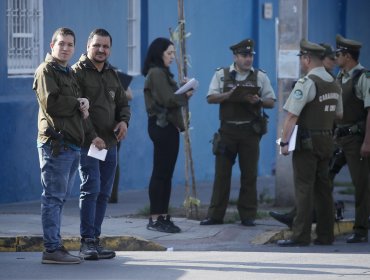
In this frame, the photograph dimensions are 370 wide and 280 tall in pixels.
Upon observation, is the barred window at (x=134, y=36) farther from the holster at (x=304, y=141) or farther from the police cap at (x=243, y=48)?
the holster at (x=304, y=141)

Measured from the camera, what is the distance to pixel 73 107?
918cm

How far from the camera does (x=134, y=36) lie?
54.9 feet

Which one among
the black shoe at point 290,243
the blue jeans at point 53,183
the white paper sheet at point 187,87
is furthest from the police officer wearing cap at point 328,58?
the blue jeans at point 53,183

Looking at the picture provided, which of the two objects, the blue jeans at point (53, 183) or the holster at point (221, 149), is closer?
the blue jeans at point (53, 183)

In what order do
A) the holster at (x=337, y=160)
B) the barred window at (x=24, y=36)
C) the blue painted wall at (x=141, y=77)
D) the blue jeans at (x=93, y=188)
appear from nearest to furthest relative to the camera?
1. the blue jeans at (x=93, y=188)
2. the holster at (x=337, y=160)
3. the blue painted wall at (x=141, y=77)
4. the barred window at (x=24, y=36)

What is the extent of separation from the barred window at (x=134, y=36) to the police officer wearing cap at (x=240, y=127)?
14.3 feet

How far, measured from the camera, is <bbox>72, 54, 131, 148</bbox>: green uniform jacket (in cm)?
973

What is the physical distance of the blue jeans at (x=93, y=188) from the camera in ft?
31.4

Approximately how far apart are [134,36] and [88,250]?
7429 mm

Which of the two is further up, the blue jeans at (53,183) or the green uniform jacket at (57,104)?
the green uniform jacket at (57,104)

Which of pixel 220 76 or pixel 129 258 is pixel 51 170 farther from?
pixel 220 76

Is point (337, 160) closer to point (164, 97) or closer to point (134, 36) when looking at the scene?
point (164, 97)

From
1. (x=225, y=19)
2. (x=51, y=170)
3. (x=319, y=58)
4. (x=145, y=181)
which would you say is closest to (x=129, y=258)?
(x=51, y=170)

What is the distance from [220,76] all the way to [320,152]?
184 centimetres
